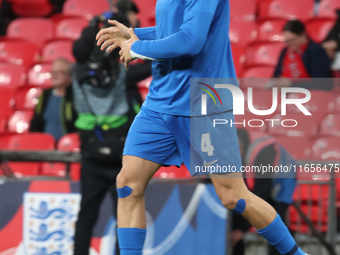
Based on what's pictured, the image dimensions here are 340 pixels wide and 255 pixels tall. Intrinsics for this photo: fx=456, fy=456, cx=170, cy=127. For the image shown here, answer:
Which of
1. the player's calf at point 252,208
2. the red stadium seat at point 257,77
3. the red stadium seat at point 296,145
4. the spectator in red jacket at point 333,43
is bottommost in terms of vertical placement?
the player's calf at point 252,208

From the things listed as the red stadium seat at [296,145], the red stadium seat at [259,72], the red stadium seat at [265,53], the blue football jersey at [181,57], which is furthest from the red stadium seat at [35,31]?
the blue football jersey at [181,57]

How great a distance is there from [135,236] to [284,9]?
17.9 feet

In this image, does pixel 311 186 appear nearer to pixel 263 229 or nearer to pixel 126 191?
pixel 263 229

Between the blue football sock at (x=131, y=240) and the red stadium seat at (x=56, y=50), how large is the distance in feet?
14.6

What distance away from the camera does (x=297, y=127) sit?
4.71 m

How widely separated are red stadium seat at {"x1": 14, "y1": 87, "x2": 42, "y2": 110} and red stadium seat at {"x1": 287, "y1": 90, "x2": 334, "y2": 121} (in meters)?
3.02

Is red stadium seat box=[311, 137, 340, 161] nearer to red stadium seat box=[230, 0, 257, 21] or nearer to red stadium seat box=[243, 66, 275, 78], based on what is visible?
red stadium seat box=[243, 66, 275, 78]

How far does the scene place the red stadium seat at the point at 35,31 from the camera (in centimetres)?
720

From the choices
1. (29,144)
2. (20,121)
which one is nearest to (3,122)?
(20,121)

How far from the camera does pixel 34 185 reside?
3.23m

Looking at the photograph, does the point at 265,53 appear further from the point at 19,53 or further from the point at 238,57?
the point at 19,53

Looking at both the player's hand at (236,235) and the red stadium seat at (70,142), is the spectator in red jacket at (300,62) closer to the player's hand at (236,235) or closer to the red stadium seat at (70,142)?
the player's hand at (236,235)

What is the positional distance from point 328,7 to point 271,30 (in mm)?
1000

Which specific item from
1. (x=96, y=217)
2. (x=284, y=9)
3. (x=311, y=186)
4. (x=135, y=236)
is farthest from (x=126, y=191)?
(x=284, y=9)
